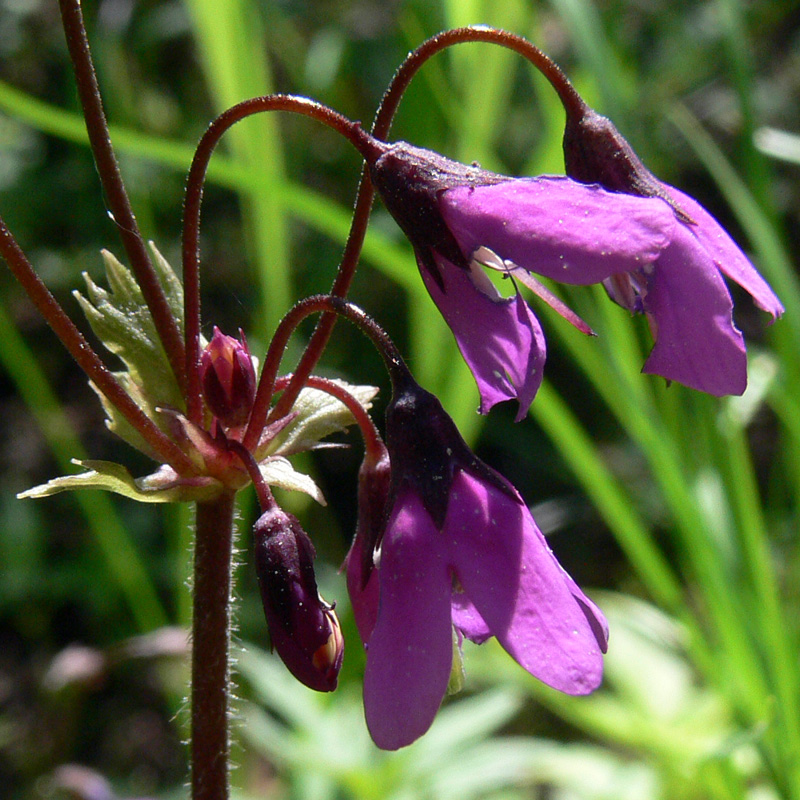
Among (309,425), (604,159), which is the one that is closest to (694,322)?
(604,159)

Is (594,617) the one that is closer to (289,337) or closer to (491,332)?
(491,332)

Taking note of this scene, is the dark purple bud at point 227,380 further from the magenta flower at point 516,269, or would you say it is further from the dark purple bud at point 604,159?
the dark purple bud at point 604,159

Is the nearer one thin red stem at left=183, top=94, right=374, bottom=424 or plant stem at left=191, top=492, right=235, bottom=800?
thin red stem at left=183, top=94, right=374, bottom=424

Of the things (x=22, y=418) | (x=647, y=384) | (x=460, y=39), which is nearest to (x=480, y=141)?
(x=647, y=384)

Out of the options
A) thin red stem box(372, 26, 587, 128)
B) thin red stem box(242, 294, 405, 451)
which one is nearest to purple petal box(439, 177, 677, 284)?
thin red stem box(242, 294, 405, 451)

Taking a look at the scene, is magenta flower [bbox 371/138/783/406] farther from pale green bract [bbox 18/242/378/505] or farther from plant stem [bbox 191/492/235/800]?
plant stem [bbox 191/492/235/800]

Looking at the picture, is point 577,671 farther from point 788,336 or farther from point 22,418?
point 22,418
